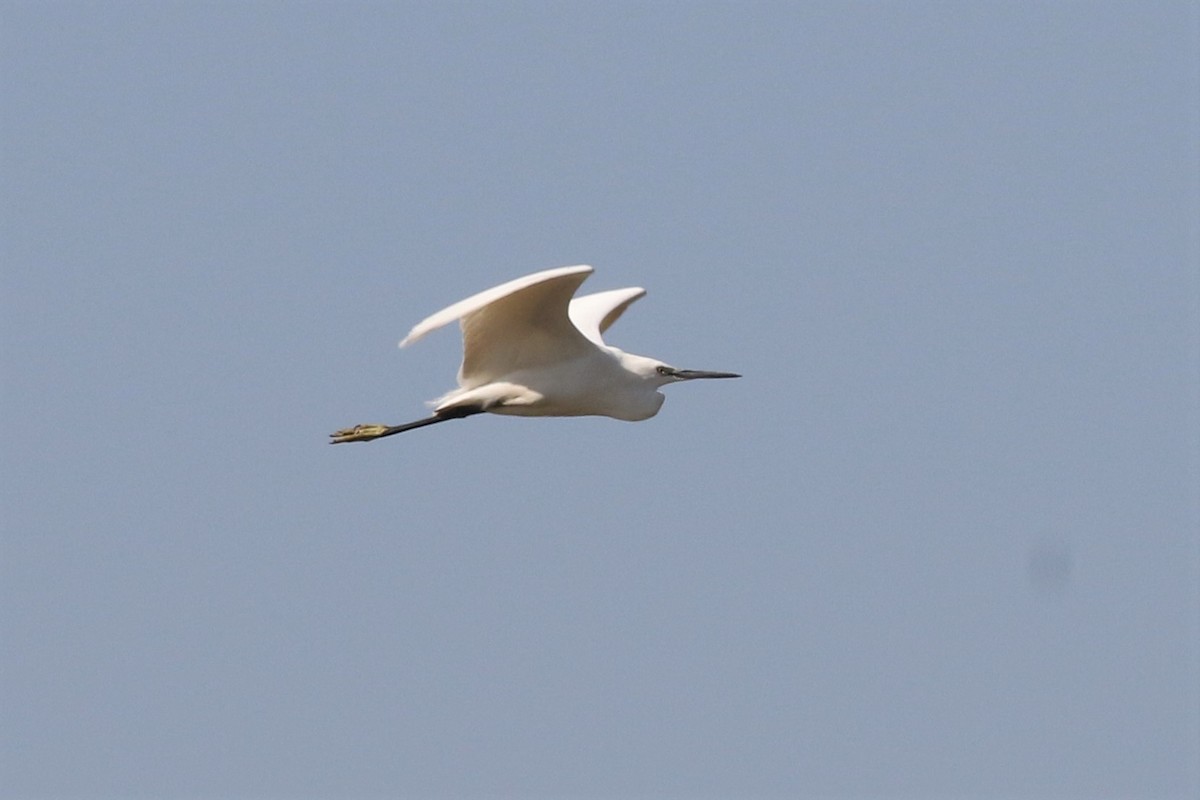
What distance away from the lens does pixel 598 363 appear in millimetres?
12836

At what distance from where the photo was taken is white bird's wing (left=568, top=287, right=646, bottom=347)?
14227 millimetres

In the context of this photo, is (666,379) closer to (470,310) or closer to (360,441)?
(360,441)

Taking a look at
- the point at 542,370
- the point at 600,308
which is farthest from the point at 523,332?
the point at 600,308

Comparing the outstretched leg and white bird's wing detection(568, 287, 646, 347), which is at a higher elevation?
white bird's wing detection(568, 287, 646, 347)

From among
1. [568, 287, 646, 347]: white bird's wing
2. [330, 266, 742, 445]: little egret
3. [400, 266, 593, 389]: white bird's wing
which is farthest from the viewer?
[568, 287, 646, 347]: white bird's wing

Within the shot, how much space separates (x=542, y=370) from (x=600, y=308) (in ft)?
6.52

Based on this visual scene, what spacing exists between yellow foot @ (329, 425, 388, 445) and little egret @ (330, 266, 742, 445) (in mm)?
27

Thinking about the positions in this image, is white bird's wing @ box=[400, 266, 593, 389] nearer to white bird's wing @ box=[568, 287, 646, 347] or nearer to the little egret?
the little egret

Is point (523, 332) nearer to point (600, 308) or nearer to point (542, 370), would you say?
point (542, 370)

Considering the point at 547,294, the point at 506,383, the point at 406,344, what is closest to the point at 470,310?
the point at 406,344

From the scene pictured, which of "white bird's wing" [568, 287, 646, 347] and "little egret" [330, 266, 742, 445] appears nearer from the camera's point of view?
"little egret" [330, 266, 742, 445]

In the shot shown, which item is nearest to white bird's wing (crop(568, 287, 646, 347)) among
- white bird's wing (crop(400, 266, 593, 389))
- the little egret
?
the little egret

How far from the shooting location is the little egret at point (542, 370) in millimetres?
12180

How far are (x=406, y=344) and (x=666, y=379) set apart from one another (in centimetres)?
360
